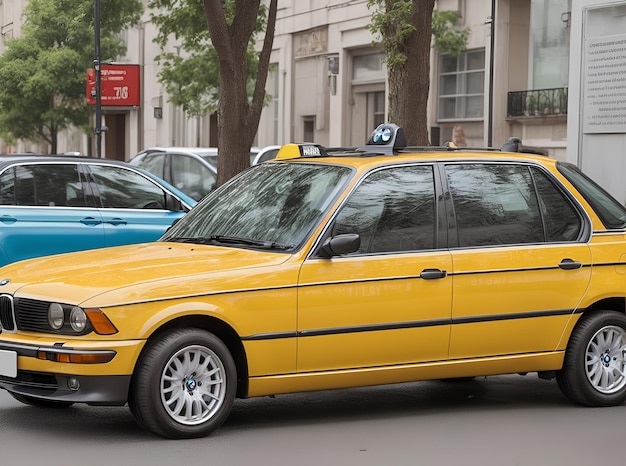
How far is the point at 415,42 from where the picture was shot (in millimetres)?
16203

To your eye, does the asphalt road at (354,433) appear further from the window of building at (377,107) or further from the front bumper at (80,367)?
the window of building at (377,107)

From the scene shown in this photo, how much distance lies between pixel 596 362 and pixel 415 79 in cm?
799

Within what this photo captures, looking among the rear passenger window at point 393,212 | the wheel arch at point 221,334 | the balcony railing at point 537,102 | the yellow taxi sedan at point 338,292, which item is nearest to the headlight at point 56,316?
the yellow taxi sedan at point 338,292

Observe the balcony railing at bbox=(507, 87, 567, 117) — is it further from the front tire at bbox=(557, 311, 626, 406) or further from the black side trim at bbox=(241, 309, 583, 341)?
the black side trim at bbox=(241, 309, 583, 341)

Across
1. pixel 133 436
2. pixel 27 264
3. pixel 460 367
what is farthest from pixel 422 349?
pixel 27 264

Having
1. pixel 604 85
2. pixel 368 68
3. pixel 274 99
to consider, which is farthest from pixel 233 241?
pixel 274 99

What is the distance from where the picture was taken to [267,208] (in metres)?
8.23

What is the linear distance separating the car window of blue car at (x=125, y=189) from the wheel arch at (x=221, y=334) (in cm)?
604

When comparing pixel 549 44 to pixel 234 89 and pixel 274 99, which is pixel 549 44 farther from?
pixel 274 99

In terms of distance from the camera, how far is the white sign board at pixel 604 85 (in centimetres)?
1919

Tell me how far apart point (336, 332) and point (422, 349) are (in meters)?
0.63

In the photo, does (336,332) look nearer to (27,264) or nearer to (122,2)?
(27,264)

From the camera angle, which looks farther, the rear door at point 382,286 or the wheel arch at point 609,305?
the wheel arch at point 609,305

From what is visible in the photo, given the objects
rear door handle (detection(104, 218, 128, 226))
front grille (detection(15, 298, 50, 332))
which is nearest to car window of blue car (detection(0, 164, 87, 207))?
rear door handle (detection(104, 218, 128, 226))
